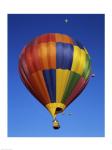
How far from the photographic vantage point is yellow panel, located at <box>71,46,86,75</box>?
13348mm

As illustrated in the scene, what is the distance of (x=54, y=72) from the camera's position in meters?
13.2

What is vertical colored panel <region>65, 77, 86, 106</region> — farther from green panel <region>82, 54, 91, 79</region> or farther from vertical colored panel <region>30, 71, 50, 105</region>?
vertical colored panel <region>30, 71, 50, 105</region>

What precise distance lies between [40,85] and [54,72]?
0.45 m

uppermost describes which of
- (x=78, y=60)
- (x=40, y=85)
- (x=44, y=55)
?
(x=44, y=55)

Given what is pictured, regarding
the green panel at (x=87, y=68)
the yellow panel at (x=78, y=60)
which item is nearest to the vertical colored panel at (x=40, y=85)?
the yellow panel at (x=78, y=60)

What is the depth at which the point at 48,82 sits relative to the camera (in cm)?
1311

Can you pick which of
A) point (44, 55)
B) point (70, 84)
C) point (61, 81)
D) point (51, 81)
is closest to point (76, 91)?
point (70, 84)

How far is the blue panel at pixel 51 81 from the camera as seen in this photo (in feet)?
43.0

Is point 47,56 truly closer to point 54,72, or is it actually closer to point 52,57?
point 52,57

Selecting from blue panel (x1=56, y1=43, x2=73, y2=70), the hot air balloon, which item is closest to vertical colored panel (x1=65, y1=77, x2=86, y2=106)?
the hot air balloon
